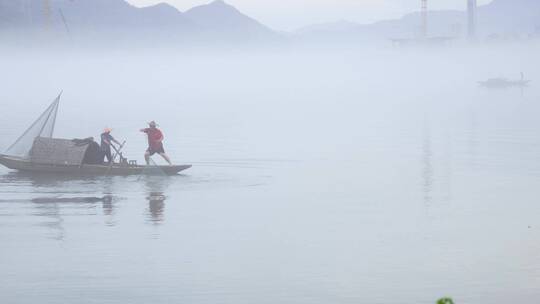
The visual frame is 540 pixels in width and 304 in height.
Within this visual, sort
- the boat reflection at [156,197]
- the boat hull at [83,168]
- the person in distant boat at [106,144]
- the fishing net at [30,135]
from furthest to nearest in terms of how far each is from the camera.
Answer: the fishing net at [30,135] → the person in distant boat at [106,144] → the boat hull at [83,168] → the boat reflection at [156,197]

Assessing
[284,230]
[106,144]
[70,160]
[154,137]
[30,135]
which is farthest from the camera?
[30,135]

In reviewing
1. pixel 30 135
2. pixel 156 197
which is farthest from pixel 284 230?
pixel 30 135

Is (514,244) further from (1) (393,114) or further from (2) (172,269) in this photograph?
(1) (393,114)

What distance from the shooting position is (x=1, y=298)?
23.7 meters

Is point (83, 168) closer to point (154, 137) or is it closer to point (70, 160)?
point (70, 160)

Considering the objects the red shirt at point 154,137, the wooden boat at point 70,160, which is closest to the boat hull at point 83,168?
the wooden boat at point 70,160

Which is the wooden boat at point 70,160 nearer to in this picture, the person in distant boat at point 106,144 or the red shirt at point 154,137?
the person in distant boat at point 106,144

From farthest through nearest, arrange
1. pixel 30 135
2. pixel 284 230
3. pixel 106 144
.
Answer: pixel 30 135
pixel 106 144
pixel 284 230

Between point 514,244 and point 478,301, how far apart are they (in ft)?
21.6

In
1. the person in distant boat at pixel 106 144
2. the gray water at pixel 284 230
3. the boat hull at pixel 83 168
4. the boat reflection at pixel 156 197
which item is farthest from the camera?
the person in distant boat at pixel 106 144

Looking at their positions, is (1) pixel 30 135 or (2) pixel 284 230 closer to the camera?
(2) pixel 284 230

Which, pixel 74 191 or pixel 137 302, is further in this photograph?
pixel 74 191

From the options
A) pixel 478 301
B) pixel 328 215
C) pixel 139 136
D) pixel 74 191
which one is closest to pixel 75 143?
pixel 74 191

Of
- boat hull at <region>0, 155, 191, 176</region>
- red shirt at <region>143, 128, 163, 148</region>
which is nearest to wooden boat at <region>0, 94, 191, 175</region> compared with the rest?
boat hull at <region>0, 155, 191, 176</region>
